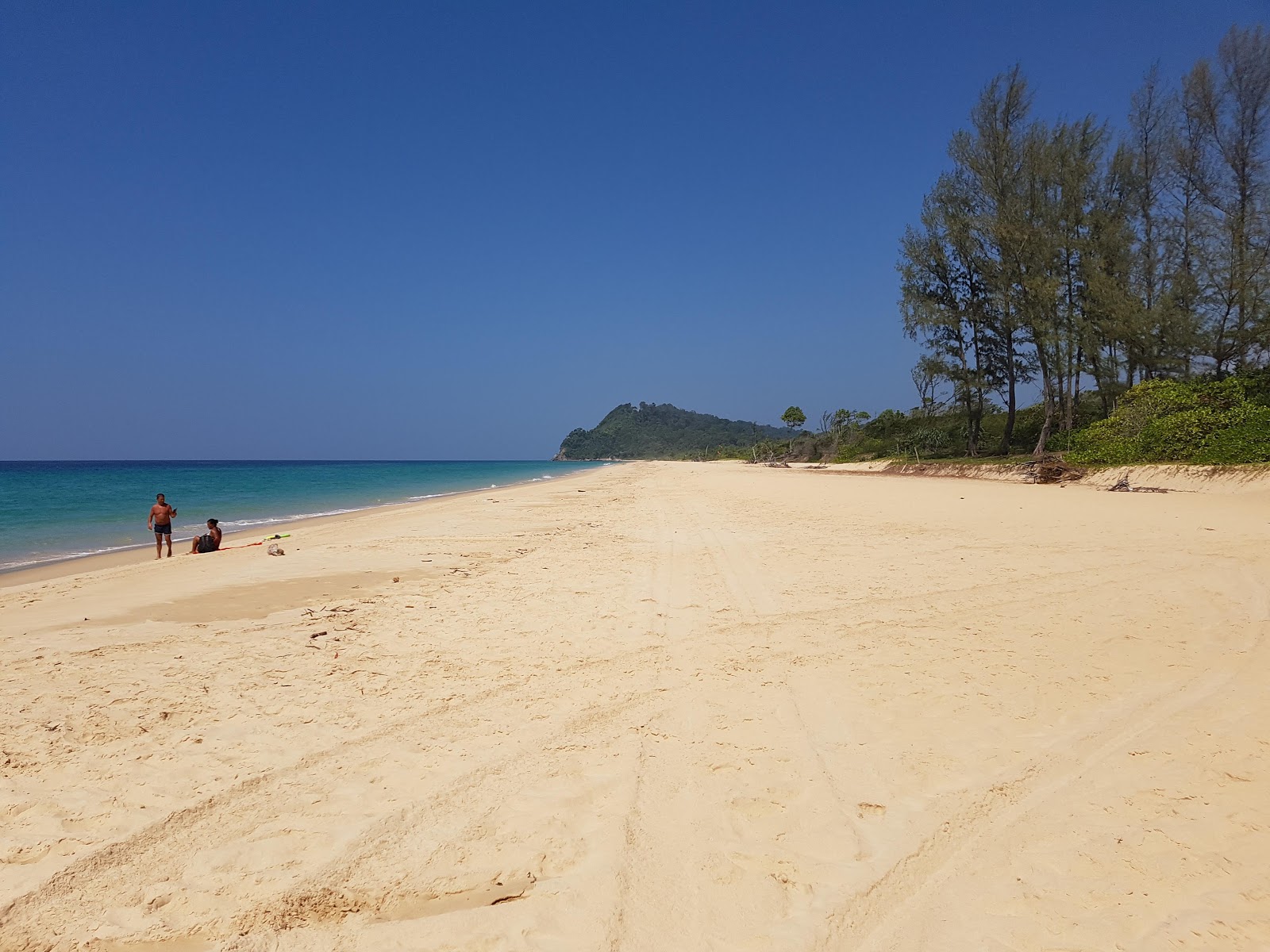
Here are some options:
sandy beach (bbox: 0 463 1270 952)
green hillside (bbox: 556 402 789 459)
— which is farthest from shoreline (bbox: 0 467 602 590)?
green hillside (bbox: 556 402 789 459)

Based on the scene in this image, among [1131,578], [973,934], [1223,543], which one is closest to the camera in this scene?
[973,934]

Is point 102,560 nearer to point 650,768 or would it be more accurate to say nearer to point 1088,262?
point 650,768

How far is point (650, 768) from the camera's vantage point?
2959mm

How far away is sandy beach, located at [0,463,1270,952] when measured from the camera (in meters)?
2.05

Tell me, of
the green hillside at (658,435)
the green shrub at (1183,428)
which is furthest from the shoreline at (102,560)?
the green hillside at (658,435)

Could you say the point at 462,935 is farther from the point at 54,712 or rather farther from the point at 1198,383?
the point at 1198,383

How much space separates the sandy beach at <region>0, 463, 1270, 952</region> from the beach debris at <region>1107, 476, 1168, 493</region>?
10.0 meters

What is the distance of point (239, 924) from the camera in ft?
6.68

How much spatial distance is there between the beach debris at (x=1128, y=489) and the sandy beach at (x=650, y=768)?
33.0 feet

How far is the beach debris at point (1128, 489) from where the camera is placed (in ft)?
48.3

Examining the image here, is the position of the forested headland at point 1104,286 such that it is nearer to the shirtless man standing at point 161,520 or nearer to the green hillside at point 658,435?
the shirtless man standing at point 161,520

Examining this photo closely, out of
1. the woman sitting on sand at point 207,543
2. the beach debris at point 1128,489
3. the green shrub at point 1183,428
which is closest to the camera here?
the woman sitting on sand at point 207,543

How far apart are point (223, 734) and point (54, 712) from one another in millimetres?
1191

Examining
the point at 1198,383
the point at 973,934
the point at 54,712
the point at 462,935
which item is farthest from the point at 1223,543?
the point at 1198,383
